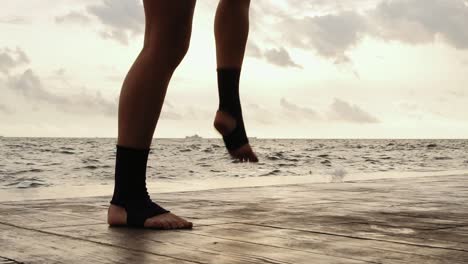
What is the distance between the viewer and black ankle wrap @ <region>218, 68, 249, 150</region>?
2631 millimetres

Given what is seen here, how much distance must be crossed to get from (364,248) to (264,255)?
316mm

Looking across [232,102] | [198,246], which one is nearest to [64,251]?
[198,246]

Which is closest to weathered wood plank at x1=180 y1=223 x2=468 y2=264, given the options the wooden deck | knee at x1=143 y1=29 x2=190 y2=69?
the wooden deck

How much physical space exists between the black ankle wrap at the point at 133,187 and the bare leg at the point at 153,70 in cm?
6

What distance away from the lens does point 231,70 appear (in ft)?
8.79

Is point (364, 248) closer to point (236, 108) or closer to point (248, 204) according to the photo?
point (236, 108)

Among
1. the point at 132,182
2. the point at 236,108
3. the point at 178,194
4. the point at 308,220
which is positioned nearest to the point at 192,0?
the point at 236,108

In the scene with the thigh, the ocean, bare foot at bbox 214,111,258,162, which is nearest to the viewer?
the thigh

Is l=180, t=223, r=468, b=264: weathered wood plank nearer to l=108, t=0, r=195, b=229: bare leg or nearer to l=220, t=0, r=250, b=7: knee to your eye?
l=108, t=0, r=195, b=229: bare leg

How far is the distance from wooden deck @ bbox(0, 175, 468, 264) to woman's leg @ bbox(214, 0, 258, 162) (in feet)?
1.01

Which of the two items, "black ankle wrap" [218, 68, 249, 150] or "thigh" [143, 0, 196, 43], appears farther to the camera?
"black ankle wrap" [218, 68, 249, 150]

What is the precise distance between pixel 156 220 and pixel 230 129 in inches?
18.1

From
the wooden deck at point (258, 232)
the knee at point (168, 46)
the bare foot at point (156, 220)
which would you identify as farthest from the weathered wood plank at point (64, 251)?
the knee at point (168, 46)

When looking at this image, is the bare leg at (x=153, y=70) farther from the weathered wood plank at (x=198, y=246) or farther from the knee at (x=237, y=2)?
the knee at (x=237, y=2)
